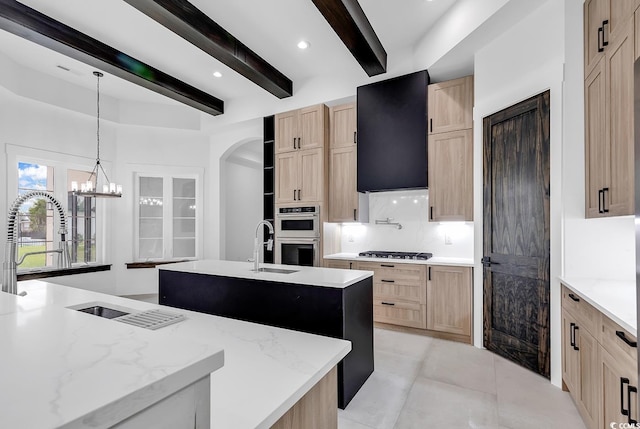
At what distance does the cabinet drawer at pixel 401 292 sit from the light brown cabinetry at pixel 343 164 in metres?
0.98

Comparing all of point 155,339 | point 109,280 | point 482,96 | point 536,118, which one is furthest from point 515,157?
point 109,280

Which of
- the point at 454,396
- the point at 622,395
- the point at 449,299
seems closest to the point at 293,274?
the point at 454,396

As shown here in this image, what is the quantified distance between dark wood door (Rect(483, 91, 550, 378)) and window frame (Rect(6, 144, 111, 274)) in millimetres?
5626

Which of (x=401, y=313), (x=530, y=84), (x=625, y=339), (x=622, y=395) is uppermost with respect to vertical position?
(x=530, y=84)

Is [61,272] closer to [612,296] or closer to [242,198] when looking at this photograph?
[242,198]

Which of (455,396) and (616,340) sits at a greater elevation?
(616,340)

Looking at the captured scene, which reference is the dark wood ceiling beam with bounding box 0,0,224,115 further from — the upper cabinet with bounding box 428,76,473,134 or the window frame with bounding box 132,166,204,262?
the upper cabinet with bounding box 428,76,473,134

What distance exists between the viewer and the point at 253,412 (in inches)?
35.5

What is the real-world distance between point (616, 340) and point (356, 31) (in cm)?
308

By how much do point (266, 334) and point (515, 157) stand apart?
2.69m

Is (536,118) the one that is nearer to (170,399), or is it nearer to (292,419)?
(292,419)

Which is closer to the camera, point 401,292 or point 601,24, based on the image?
point 601,24

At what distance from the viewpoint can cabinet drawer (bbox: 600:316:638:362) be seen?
1365mm

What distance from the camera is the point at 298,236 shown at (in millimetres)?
4504
